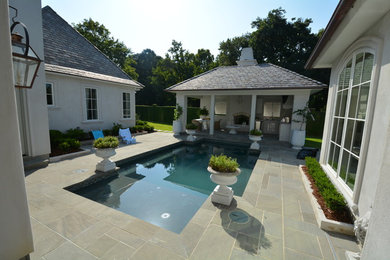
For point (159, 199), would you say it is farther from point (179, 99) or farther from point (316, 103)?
point (316, 103)

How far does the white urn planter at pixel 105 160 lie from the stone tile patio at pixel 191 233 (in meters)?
1.28

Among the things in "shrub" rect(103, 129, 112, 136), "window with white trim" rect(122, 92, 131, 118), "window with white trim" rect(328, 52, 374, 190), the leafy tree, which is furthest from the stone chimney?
the leafy tree

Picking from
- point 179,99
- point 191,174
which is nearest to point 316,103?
point 179,99

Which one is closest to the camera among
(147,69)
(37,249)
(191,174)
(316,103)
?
(37,249)

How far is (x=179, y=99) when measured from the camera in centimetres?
1340

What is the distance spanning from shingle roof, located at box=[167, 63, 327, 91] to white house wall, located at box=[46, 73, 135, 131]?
4.25m

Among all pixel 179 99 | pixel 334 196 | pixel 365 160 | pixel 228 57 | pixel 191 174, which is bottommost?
pixel 191 174

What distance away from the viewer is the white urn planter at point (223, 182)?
3726 millimetres

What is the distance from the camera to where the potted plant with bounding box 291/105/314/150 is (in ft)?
30.6

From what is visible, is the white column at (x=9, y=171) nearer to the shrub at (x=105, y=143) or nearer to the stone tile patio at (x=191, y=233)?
the stone tile patio at (x=191, y=233)

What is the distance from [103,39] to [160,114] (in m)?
13.5

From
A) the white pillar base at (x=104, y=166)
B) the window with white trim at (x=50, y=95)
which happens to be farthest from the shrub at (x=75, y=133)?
the white pillar base at (x=104, y=166)

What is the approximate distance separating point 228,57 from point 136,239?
27892 millimetres

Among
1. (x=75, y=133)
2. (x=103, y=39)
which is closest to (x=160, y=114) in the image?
(x=103, y=39)
